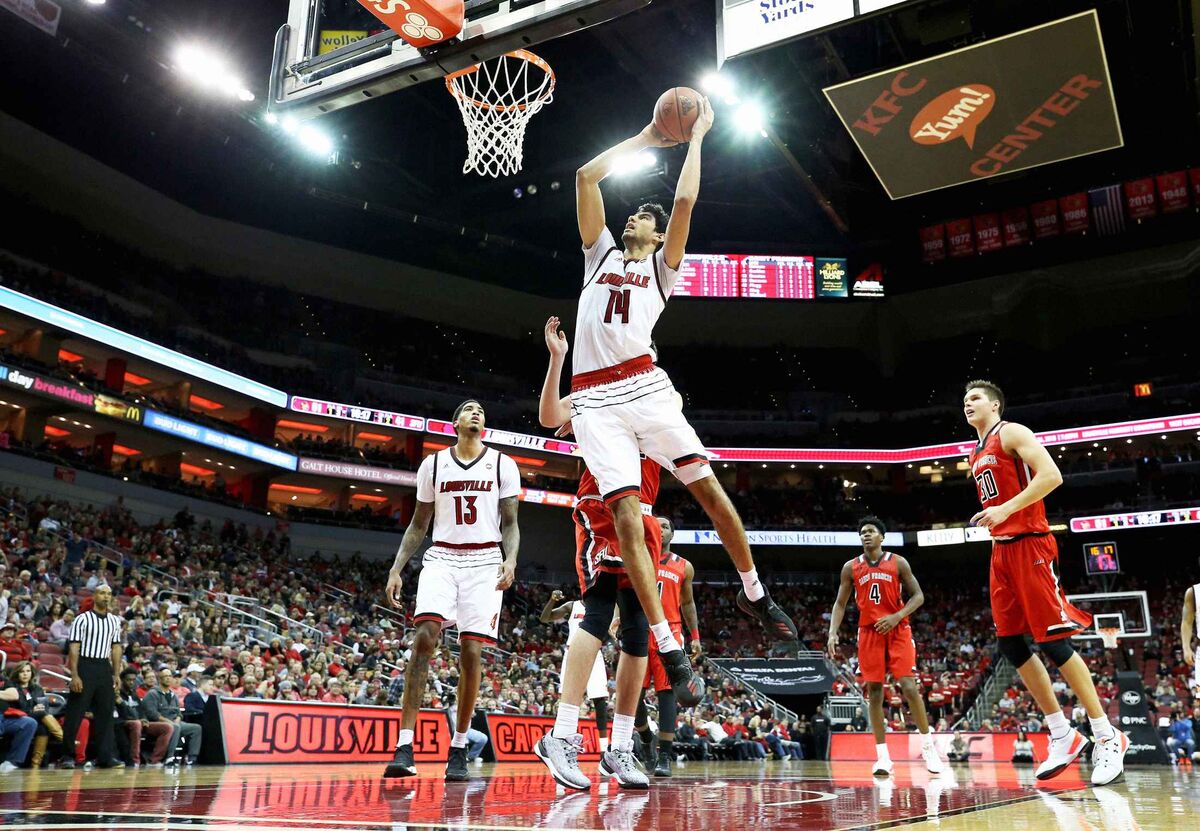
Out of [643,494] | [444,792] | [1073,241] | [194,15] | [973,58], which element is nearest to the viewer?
[444,792]

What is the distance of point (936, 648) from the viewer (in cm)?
3052

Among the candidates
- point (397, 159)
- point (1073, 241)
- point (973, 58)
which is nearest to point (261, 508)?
point (397, 159)

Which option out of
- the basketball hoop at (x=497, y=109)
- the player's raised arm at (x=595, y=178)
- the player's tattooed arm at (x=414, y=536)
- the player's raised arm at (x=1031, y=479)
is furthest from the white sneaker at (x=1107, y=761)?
the basketball hoop at (x=497, y=109)

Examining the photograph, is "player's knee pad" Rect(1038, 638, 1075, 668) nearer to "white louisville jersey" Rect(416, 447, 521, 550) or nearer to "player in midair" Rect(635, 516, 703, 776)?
"player in midair" Rect(635, 516, 703, 776)

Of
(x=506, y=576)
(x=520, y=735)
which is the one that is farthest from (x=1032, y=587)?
(x=520, y=735)

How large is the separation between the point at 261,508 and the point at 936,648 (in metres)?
22.8

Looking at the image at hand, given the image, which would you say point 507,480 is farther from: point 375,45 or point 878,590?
point 878,590

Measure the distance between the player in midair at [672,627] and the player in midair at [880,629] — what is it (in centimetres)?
136

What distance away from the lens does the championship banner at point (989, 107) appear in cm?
1484

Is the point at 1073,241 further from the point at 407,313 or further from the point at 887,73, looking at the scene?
the point at 407,313

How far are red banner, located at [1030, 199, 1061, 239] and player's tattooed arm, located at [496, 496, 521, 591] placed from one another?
31287 mm

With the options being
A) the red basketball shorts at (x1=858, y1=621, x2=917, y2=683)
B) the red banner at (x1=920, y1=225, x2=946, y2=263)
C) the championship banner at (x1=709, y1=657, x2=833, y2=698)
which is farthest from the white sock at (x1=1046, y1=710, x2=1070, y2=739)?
the red banner at (x1=920, y1=225, x2=946, y2=263)

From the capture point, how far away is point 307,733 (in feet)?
30.5

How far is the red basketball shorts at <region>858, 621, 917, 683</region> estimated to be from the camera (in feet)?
27.5
